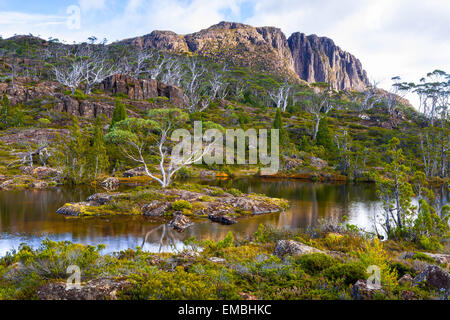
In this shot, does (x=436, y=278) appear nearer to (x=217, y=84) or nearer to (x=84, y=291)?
→ (x=84, y=291)

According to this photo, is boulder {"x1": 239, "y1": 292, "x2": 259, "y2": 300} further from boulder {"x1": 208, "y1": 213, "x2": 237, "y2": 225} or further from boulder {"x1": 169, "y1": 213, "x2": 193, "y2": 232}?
boulder {"x1": 208, "y1": 213, "x2": 237, "y2": 225}

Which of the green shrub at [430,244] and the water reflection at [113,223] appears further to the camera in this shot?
the water reflection at [113,223]

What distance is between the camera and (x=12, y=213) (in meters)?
20.6

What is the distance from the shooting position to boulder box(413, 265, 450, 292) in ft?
23.0

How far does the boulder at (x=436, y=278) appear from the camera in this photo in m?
7.02

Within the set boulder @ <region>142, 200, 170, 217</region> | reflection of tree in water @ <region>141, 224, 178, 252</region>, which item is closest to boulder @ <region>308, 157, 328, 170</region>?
boulder @ <region>142, 200, 170, 217</region>

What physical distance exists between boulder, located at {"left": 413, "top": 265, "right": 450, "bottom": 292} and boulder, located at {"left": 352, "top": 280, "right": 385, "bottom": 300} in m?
1.40

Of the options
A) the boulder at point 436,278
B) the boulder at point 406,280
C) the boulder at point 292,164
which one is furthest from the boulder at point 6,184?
the boulder at point 292,164

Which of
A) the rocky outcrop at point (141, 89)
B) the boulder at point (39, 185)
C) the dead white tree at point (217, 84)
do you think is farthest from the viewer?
the dead white tree at point (217, 84)

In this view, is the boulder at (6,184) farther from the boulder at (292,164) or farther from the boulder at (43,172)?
the boulder at (292,164)

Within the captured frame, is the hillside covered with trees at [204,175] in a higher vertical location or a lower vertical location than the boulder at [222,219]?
higher

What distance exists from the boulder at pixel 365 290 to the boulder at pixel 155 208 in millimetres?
16965

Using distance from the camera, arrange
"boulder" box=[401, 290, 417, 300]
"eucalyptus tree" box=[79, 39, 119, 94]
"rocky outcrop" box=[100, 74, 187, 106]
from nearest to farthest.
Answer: "boulder" box=[401, 290, 417, 300] < "eucalyptus tree" box=[79, 39, 119, 94] < "rocky outcrop" box=[100, 74, 187, 106]
